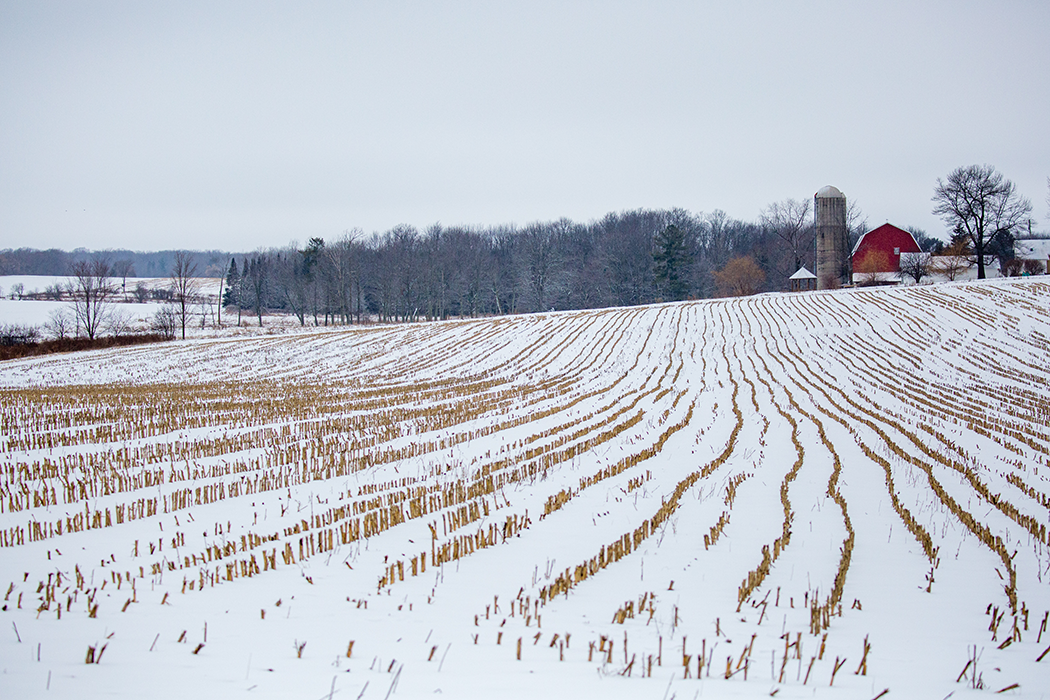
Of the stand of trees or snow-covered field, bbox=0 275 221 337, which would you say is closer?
snow-covered field, bbox=0 275 221 337

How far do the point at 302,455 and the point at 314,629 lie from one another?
6.55 meters

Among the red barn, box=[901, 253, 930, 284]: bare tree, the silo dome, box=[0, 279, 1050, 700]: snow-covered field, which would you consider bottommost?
box=[0, 279, 1050, 700]: snow-covered field

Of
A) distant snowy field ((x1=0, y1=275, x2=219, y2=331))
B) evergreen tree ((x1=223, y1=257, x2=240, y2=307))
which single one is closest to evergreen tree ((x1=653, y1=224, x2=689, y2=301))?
distant snowy field ((x1=0, y1=275, x2=219, y2=331))

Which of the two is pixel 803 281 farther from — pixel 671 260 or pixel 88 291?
pixel 88 291

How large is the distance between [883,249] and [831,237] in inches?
230

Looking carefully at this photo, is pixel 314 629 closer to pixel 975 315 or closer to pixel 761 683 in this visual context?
pixel 761 683

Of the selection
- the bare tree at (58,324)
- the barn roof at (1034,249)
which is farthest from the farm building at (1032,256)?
the bare tree at (58,324)

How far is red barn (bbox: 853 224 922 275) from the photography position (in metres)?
68.6

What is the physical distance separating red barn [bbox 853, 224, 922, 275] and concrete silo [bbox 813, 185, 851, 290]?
12.1 feet

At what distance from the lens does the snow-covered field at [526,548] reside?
4.34 m

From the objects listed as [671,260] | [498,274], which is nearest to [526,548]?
[671,260]

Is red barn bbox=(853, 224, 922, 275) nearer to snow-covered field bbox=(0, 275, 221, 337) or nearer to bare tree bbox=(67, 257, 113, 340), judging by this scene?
snow-covered field bbox=(0, 275, 221, 337)

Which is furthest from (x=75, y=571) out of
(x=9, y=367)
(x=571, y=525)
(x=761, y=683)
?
(x=9, y=367)

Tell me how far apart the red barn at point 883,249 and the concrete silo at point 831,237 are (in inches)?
145
